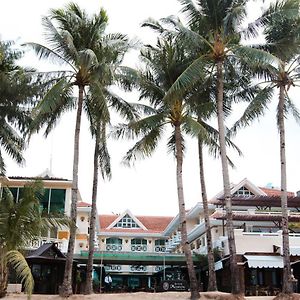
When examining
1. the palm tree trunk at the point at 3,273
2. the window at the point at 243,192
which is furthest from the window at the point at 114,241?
the palm tree trunk at the point at 3,273

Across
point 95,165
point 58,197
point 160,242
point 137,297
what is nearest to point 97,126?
point 95,165

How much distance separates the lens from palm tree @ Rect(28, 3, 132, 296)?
2162 centimetres

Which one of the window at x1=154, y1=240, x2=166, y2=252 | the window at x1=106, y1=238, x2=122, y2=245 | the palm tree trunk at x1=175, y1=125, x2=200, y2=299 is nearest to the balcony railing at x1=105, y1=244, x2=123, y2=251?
the window at x1=106, y1=238, x2=122, y2=245

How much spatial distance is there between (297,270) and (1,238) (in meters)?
18.8

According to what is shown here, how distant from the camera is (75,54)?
2208 cm

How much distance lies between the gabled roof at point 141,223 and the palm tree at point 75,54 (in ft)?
94.2

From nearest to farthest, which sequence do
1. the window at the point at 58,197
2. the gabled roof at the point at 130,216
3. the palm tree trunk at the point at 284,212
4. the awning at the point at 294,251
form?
the palm tree trunk at the point at 284,212
the awning at the point at 294,251
the window at the point at 58,197
the gabled roof at the point at 130,216

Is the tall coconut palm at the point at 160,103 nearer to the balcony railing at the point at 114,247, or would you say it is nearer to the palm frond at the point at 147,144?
the palm frond at the point at 147,144

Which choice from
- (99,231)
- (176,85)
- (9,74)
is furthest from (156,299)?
(99,231)

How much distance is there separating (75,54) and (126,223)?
1279 inches

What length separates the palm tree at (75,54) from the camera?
70.9 ft

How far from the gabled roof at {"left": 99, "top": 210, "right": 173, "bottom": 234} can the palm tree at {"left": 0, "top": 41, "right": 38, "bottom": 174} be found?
77.3 ft

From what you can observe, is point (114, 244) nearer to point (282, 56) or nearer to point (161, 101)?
point (161, 101)

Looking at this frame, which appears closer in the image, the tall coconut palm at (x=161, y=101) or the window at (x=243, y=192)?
the tall coconut palm at (x=161, y=101)
